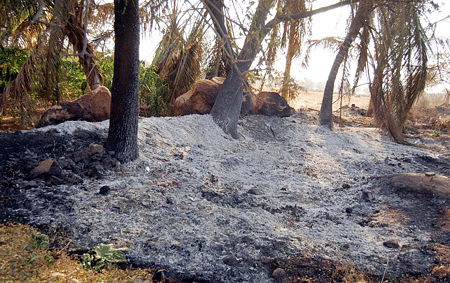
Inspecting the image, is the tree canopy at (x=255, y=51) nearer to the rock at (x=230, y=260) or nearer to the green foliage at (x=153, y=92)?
the green foliage at (x=153, y=92)

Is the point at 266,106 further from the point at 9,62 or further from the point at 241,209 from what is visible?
the point at 9,62

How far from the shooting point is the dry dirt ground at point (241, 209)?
2.92 m

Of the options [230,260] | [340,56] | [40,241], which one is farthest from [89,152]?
[340,56]

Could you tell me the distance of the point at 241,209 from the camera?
4008 millimetres

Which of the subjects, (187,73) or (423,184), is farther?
(187,73)

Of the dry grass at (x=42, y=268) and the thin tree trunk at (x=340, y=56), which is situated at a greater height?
the thin tree trunk at (x=340, y=56)

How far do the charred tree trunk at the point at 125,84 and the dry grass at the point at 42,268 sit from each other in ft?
A: 6.65

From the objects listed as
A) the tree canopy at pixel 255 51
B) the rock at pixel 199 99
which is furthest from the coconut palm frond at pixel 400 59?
the rock at pixel 199 99

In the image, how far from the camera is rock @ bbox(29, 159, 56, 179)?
399cm

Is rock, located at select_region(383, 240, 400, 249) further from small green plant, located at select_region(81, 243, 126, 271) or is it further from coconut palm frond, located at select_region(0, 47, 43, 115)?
coconut palm frond, located at select_region(0, 47, 43, 115)

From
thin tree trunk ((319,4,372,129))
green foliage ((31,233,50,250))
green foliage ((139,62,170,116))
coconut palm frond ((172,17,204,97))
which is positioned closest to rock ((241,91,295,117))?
thin tree trunk ((319,4,372,129))

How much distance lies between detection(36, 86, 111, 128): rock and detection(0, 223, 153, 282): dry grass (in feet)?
10.4

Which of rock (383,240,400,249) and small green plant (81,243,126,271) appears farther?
rock (383,240,400,249)

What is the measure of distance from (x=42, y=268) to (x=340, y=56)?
8.46 metres
